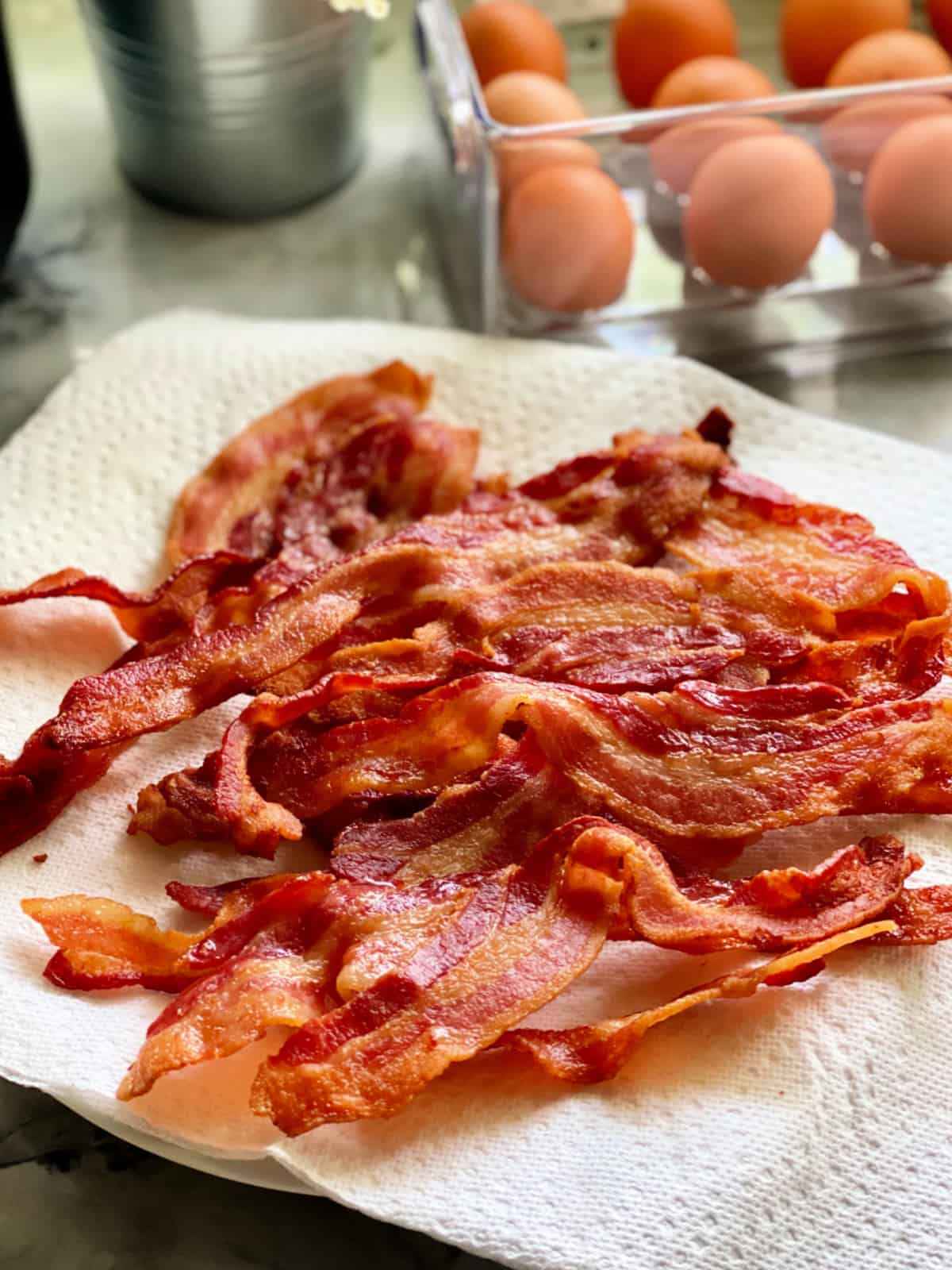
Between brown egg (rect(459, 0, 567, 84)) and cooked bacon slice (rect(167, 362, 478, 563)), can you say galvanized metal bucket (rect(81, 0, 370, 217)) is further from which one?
cooked bacon slice (rect(167, 362, 478, 563))

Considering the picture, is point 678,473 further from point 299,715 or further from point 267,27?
point 267,27

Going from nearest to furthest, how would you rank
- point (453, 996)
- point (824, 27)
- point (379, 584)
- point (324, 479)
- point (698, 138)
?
point (453, 996)
point (379, 584)
point (324, 479)
point (698, 138)
point (824, 27)

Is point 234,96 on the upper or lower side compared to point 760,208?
upper

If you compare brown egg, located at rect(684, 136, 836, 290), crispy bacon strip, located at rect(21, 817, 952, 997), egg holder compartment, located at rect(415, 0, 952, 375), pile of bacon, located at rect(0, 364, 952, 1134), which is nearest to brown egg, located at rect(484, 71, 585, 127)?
egg holder compartment, located at rect(415, 0, 952, 375)

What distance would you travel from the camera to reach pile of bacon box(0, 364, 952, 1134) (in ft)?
2.57

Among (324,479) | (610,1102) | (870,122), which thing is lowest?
(610,1102)

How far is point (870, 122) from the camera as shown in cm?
129

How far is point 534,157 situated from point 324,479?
36 cm

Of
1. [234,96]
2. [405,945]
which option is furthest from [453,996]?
[234,96]

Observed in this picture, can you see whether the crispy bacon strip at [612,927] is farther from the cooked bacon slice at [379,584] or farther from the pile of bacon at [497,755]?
the cooked bacon slice at [379,584]

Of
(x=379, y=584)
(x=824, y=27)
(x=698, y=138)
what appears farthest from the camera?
(x=824, y=27)

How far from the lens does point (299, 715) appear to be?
932 millimetres

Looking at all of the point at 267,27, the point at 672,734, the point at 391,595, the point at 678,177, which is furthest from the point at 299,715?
the point at 267,27

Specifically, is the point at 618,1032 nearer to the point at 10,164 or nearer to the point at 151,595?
the point at 151,595
